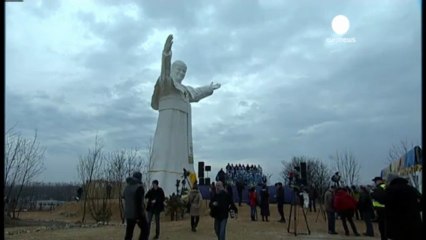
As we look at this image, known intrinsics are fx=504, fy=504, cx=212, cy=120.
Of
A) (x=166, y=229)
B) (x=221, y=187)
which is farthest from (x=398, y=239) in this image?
(x=166, y=229)

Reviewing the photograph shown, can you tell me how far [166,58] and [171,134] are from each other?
6073mm

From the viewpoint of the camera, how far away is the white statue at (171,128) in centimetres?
3691

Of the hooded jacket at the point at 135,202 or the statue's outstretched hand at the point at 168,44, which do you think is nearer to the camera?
the hooded jacket at the point at 135,202

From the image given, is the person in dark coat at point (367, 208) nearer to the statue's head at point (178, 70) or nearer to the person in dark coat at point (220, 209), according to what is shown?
the person in dark coat at point (220, 209)

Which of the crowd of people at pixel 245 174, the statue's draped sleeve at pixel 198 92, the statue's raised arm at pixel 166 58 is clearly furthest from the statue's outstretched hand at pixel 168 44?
the crowd of people at pixel 245 174

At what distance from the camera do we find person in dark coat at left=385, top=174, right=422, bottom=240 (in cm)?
812

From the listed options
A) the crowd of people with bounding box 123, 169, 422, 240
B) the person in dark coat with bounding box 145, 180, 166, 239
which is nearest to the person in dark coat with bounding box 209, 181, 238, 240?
the crowd of people with bounding box 123, 169, 422, 240

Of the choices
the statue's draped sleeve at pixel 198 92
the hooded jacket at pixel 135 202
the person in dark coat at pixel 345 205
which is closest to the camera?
the hooded jacket at pixel 135 202

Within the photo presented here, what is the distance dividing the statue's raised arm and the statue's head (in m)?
1.85

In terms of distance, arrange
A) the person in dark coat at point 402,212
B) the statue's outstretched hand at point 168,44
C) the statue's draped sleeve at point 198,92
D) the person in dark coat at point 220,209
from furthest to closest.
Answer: the statue's draped sleeve at point 198,92
the statue's outstretched hand at point 168,44
the person in dark coat at point 220,209
the person in dark coat at point 402,212

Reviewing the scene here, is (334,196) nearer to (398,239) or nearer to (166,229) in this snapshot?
(166,229)

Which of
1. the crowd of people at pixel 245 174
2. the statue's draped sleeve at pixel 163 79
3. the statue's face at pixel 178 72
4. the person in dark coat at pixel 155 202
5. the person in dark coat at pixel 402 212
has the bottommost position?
the person in dark coat at pixel 402 212

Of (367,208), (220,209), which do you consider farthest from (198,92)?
(220,209)

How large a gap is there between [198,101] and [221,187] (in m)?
29.7
